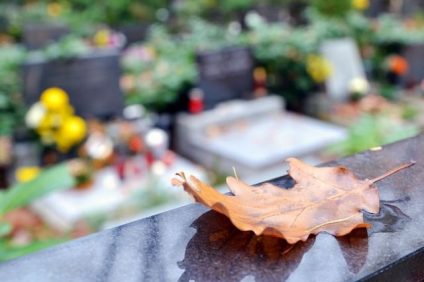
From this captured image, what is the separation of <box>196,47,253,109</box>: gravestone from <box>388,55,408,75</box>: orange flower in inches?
107

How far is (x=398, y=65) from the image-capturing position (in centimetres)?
744

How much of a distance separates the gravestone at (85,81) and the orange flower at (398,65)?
4.71 metres

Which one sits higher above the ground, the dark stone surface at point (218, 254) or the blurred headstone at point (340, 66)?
the dark stone surface at point (218, 254)

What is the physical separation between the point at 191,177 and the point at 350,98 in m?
6.57

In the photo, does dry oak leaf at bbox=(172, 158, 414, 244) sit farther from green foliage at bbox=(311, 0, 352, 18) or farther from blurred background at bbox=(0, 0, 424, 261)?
green foliage at bbox=(311, 0, 352, 18)

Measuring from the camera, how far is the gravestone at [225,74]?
575 centimetres

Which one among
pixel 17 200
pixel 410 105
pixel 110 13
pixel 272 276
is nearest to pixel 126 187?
pixel 17 200

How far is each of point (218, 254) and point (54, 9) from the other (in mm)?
12333

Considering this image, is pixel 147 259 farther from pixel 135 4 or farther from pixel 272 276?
pixel 135 4

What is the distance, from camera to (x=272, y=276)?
0.59 meters

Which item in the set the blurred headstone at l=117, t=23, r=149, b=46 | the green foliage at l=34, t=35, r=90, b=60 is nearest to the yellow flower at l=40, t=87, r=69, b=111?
the green foliage at l=34, t=35, r=90, b=60

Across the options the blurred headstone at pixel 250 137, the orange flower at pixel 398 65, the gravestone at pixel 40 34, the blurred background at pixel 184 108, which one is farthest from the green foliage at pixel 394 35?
the gravestone at pixel 40 34

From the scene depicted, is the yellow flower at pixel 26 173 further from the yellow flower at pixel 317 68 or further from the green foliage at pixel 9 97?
the yellow flower at pixel 317 68

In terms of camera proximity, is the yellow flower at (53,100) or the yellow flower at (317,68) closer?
the yellow flower at (53,100)
